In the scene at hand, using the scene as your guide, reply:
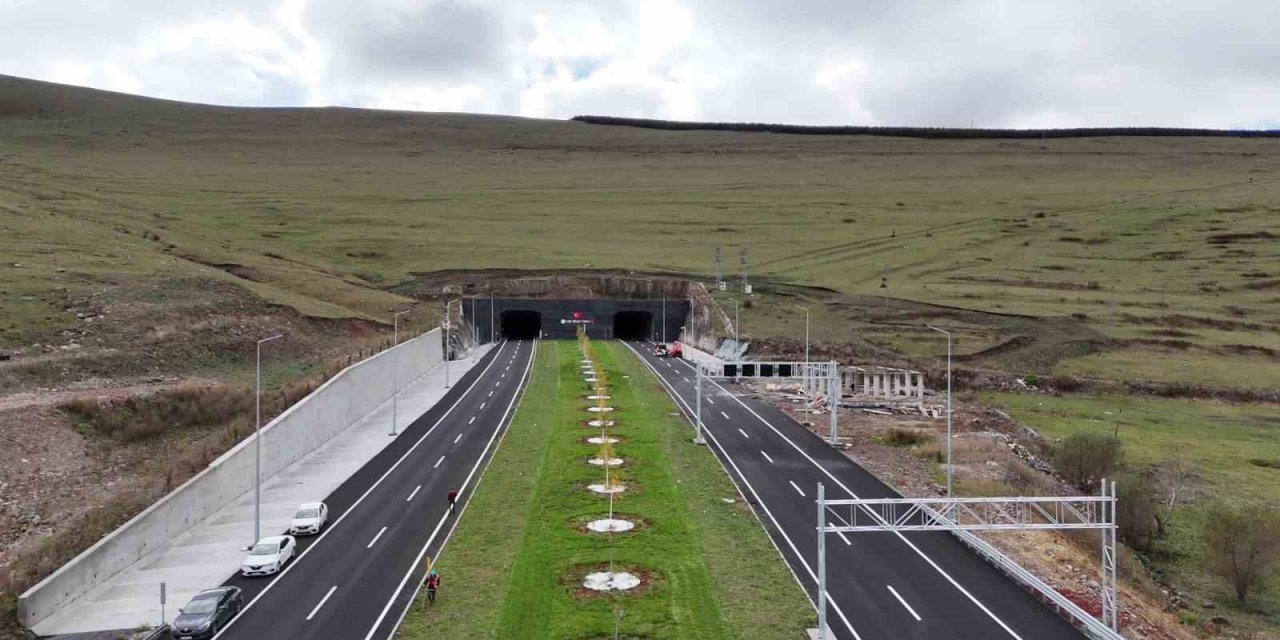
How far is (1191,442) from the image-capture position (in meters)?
56.8

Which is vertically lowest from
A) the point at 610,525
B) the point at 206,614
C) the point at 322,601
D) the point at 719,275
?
the point at 322,601

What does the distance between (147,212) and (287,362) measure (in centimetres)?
7699

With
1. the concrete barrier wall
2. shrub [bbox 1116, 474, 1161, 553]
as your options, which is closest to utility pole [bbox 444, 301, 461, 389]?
the concrete barrier wall

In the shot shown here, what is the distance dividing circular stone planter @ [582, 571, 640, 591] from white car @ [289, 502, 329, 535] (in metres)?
13.8

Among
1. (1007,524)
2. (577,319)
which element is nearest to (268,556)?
(1007,524)

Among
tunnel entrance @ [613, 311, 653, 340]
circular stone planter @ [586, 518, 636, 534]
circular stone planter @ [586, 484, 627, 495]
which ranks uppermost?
tunnel entrance @ [613, 311, 653, 340]

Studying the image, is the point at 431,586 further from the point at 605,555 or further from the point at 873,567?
the point at 873,567

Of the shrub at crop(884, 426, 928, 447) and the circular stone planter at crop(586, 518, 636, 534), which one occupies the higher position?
the shrub at crop(884, 426, 928, 447)

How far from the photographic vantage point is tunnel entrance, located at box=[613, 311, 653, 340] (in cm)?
12000

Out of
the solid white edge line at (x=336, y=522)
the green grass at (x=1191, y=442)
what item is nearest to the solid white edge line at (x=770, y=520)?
the green grass at (x=1191, y=442)

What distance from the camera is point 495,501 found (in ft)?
135

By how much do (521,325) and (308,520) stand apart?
85.5 m

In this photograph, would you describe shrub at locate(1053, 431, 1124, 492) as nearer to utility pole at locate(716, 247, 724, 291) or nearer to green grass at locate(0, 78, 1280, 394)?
green grass at locate(0, 78, 1280, 394)

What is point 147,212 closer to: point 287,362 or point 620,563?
point 287,362
